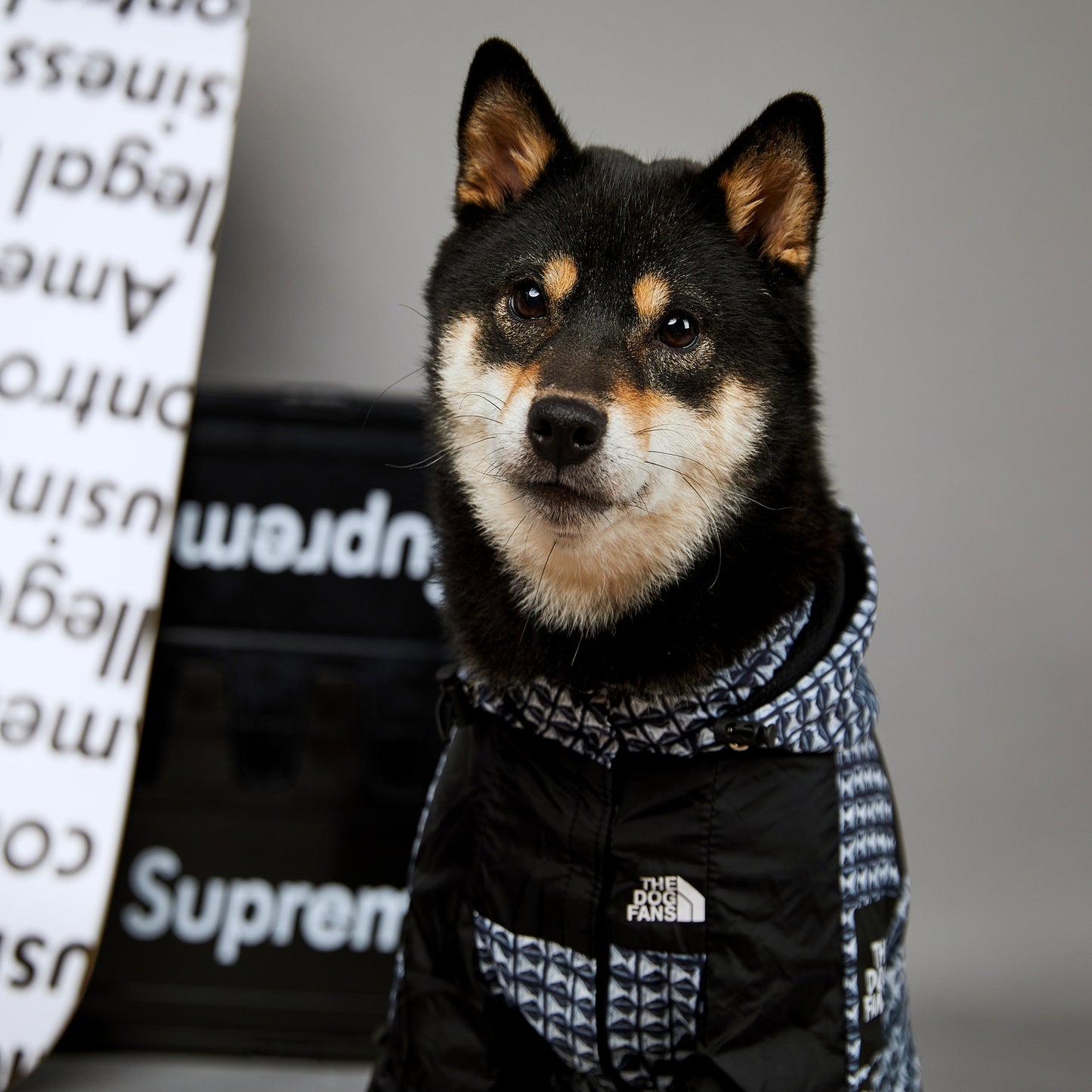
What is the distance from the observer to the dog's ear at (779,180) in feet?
4.10

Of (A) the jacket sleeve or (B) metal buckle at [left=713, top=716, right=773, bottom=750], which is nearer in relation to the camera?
(B) metal buckle at [left=713, top=716, right=773, bottom=750]

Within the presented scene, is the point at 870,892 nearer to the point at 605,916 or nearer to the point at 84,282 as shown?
the point at 605,916

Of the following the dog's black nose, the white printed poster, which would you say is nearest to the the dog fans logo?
the dog's black nose

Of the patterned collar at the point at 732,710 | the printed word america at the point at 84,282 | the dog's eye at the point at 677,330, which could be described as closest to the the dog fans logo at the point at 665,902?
the patterned collar at the point at 732,710

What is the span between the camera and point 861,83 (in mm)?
2244

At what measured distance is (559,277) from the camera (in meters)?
1.27

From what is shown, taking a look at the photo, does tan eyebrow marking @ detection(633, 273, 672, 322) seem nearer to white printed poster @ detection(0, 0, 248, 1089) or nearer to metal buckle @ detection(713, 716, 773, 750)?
metal buckle @ detection(713, 716, 773, 750)

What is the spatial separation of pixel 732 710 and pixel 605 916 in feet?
0.81

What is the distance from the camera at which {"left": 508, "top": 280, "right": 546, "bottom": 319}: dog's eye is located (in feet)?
4.22

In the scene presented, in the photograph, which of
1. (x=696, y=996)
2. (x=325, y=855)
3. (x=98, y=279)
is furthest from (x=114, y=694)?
(x=696, y=996)

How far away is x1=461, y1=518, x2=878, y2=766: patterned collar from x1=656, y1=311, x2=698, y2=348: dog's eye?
0.32 meters

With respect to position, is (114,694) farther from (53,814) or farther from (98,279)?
(98,279)

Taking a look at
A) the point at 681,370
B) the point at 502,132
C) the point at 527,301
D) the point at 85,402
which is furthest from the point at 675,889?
the point at 85,402

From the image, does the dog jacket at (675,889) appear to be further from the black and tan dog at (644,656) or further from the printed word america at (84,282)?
the printed word america at (84,282)
